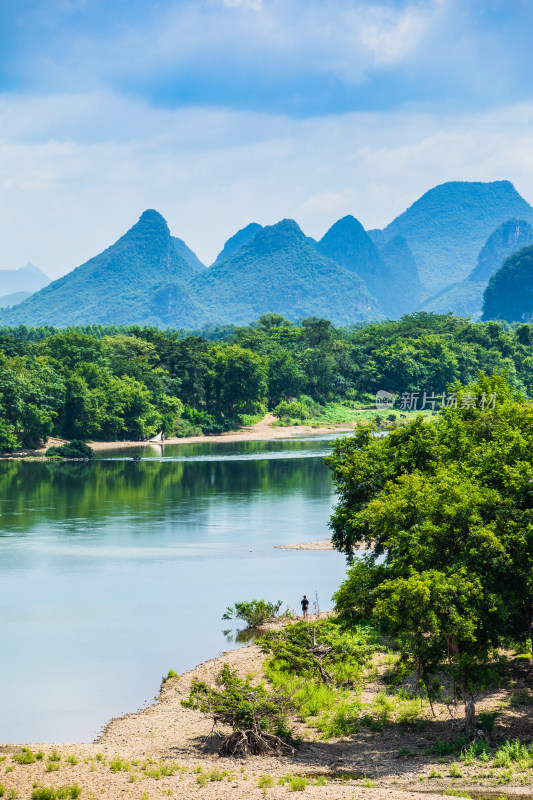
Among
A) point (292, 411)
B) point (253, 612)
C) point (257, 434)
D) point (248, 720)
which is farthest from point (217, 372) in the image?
point (248, 720)

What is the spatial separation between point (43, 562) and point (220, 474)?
33851 mm

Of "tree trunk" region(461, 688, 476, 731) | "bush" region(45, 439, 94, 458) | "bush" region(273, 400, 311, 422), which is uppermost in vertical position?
"bush" region(273, 400, 311, 422)

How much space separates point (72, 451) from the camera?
283ft

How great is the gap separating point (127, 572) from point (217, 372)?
7561 cm

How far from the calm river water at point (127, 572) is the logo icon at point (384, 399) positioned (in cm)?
6118

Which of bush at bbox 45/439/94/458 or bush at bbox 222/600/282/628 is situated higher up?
bush at bbox 45/439/94/458

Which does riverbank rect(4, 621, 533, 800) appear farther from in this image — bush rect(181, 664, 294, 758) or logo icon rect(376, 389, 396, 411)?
logo icon rect(376, 389, 396, 411)

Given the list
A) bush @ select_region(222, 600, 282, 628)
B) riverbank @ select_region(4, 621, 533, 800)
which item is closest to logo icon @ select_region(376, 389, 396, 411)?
bush @ select_region(222, 600, 282, 628)

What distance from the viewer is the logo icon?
136m

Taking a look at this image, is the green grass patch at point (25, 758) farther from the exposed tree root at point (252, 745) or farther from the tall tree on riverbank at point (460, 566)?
the tall tree on riverbank at point (460, 566)

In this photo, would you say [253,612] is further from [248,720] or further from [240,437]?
[240,437]

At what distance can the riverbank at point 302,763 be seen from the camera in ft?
56.1

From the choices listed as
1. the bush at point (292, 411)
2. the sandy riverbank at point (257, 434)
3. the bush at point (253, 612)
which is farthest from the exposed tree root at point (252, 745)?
the bush at point (292, 411)

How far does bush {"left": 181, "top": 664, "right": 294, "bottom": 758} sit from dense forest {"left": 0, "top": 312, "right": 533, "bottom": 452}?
68.5 m
